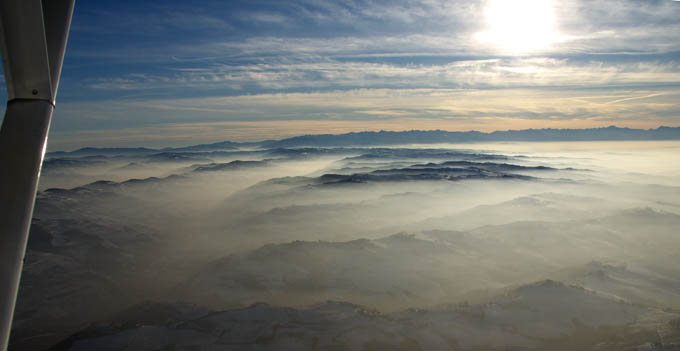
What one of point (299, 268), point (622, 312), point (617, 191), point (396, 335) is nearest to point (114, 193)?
point (299, 268)

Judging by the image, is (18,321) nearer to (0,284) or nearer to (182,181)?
(0,284)

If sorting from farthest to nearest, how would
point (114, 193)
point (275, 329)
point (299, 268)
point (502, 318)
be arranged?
1. point (114, 193)
2. point (299, 268)
3. point (502, 318)
4. point (275, 329)

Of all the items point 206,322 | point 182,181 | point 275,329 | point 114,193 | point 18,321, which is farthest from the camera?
point 182,181

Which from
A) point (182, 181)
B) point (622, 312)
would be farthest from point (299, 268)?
point (182, 181)

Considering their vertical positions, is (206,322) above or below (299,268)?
above

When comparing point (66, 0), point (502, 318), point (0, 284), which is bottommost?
point (502, 318)

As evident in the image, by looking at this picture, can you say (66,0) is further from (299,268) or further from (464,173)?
(464,173)

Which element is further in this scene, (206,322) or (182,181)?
(182,181)
